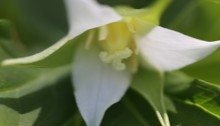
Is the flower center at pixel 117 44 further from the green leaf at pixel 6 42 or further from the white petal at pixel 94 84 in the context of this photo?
the green leaf at pixel 6 42

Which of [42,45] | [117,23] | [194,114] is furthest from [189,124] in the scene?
[42,45]

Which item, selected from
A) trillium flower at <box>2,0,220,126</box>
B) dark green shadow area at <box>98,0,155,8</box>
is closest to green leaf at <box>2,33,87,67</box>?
trillium flower at <box>2,0,220,126</box>

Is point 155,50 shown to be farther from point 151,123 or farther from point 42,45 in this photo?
point 42,45

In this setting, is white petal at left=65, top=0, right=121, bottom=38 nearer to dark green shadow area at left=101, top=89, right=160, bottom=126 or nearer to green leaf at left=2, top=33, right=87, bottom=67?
green leaf at left=2, top=33, right=87, bottom=67

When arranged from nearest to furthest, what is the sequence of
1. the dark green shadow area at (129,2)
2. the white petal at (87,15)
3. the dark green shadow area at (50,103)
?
the white petal at (87,15), the dark green shadow area at (50,103), the dark green shadow area at (129,2)

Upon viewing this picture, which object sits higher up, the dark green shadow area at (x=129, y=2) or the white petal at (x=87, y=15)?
the white petal at (x=87, y=15)

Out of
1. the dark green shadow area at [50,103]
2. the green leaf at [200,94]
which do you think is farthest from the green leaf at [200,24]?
the dark green shadow area at [50,103]
